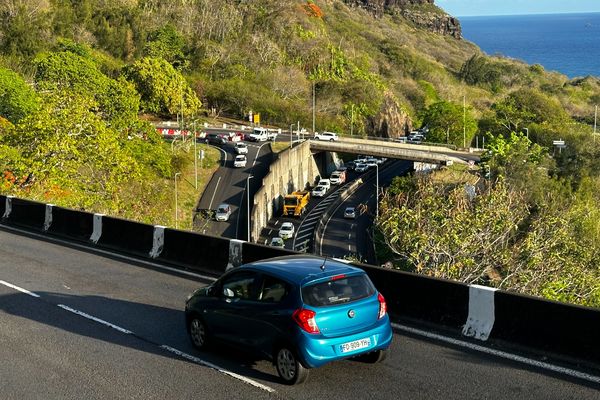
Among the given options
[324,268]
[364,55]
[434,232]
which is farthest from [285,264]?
[364,55]

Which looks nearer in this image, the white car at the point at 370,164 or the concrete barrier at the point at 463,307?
the concrete barrier at the point at 463,307

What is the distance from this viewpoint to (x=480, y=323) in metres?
10.9

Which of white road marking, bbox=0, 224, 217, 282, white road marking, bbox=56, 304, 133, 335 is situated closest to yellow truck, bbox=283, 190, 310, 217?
white road marking, bbox=0, 224, 217, 282

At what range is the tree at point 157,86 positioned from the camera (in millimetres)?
94125

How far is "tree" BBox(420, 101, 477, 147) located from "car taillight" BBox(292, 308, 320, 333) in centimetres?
9119

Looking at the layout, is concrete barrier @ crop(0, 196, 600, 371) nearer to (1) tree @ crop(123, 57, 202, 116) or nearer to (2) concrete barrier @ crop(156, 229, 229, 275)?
(2) concrete barrier @ crop(156, 229, 229, 275)

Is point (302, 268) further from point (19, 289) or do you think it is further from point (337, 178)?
point (337, 178)

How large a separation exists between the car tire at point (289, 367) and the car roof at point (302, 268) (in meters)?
0.86

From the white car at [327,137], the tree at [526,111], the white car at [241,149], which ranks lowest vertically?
the white car at [241,149]

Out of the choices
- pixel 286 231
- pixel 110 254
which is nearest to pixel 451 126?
pixel 286 231

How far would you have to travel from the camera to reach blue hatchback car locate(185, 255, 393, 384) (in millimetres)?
8977

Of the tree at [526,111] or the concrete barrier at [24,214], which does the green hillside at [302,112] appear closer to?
the tree at [526,111]

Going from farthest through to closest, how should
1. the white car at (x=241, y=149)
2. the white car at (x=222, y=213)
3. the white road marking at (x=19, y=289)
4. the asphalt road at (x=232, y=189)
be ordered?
the white car at (x=241, y=149) < the white car at (x=222, y=213) < the asphalt road at (x=232, y=189) < the white road marking at (x=19, y=289)

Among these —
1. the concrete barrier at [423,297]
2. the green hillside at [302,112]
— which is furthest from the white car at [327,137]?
the concrete barrier at [423,297]
